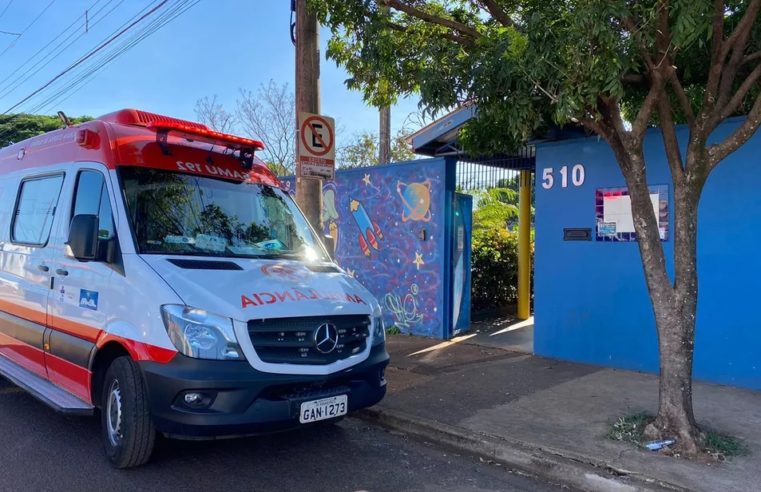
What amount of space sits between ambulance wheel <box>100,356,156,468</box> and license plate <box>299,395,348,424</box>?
3.48 feet

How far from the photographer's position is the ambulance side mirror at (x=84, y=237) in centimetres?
441

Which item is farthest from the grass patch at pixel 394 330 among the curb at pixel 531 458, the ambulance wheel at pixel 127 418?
the ambulance wheel at pixel 127 418

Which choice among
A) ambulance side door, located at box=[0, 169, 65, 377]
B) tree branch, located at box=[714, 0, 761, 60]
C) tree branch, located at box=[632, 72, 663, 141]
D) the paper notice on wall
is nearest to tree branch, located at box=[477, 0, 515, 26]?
tree branch, located at box=[632, 72, 663, 141]

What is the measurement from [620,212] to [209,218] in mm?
5053

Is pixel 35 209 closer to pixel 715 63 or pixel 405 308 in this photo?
pixel 405 308

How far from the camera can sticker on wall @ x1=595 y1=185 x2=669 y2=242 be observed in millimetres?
7035

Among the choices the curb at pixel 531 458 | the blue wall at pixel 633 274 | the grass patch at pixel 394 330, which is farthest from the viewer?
the grass patch at pixel 394 330

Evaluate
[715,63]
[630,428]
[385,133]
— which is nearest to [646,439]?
[630,428]

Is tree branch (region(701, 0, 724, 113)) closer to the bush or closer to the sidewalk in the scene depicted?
the sidewalk

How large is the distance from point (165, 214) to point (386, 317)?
5.83m

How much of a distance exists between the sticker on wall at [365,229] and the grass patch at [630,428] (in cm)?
554

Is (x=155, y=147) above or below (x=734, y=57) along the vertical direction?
below

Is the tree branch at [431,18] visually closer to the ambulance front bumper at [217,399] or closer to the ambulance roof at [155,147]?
the ambulance roof at [155,147]

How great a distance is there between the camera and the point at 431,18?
6.34 meters
